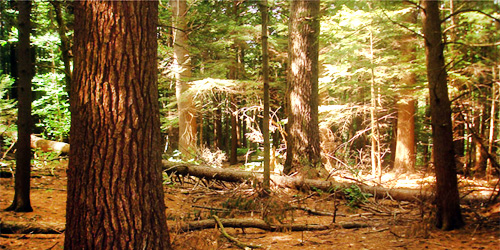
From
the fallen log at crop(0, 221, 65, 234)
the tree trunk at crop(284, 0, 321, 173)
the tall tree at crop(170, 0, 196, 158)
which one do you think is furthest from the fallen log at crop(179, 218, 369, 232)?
the tall tree at crop(170, 0, 196, 158)

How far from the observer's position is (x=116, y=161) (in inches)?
112

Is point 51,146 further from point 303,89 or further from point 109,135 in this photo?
point 109,135

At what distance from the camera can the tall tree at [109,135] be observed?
281cm

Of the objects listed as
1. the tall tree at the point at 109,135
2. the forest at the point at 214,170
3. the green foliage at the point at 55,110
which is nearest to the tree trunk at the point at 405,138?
the forest at the point at 214,170

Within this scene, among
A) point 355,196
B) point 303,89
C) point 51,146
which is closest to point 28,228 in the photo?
point 355,196

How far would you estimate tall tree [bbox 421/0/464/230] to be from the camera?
3959 mm

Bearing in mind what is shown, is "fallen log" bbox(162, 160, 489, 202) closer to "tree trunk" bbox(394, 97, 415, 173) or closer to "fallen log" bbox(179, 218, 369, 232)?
"fallen log" bbox(179, 218, 369, 232)

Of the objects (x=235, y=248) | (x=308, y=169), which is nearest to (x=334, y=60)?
(x=308, y=169)

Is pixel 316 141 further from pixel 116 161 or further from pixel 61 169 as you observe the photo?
pixel 61 169

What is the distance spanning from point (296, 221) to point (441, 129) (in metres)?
2.88

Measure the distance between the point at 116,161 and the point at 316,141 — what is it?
6.20 m

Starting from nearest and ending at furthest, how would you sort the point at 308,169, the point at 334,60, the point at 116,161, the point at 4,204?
1. the point at 116,161
2. the point at 4,204
3. the point at 308,169
4. the point at 334,60

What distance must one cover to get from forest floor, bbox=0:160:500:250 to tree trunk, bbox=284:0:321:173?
4.62 feet

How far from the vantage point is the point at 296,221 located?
18.2 feet
